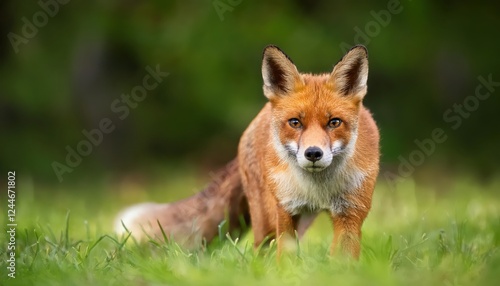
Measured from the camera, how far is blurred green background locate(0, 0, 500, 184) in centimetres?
1165

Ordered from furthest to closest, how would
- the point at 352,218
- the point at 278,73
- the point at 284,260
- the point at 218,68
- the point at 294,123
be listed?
the point at 218,68 < the point at 278,73 < the point at 352,218 < the point at 294,123 < the point at 284,260

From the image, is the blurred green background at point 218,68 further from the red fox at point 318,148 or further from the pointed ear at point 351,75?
the pointed ear at point 351,75

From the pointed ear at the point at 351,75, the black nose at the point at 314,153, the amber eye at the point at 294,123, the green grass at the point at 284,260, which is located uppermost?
the pointed ear at the point at 351,75

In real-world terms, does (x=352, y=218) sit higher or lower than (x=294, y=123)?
lower

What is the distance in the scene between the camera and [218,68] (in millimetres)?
11922

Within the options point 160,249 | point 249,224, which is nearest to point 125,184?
point 249,224

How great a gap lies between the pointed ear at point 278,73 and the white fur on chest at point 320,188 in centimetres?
50

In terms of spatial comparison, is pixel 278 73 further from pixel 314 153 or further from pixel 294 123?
pixel 314 153

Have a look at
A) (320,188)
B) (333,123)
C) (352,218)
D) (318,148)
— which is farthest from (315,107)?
(352,218)

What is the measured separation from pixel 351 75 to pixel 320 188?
747mm

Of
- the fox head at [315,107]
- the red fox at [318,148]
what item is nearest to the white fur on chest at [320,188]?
the red fox at [318,148]

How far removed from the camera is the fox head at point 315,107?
4.41 metres

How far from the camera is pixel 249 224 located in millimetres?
6188

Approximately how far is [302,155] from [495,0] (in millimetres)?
8813
